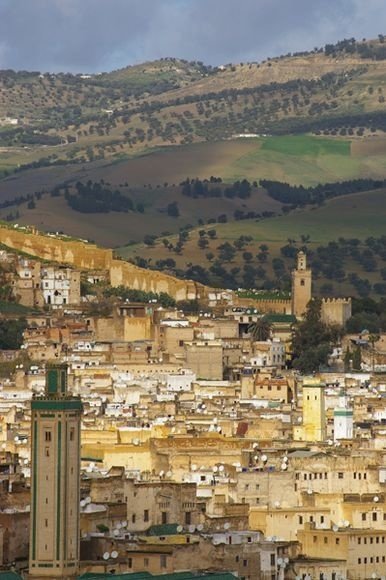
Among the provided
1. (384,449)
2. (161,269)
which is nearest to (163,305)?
(161,269)

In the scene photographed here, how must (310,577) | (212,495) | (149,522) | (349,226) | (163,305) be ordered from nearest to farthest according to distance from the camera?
Result: (310,577) < (149,522) < (212,495) < (163,305) < (349,226)

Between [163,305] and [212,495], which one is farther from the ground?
[163,305]

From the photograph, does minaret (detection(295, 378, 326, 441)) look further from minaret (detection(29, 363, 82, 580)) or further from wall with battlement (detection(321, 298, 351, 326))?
wall with battlement (detection(321, 298, 351, 326))

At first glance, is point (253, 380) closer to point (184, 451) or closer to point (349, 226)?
point (184, 451)

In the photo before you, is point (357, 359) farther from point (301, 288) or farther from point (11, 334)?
point (301, 288)

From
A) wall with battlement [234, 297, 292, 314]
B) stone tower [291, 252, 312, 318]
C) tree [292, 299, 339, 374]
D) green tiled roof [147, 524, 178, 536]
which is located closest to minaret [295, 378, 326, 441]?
green tiled roof [147, 524, 178, 536]

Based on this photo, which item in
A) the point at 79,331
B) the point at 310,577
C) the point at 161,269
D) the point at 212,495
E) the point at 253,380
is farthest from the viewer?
the point at 161,269
